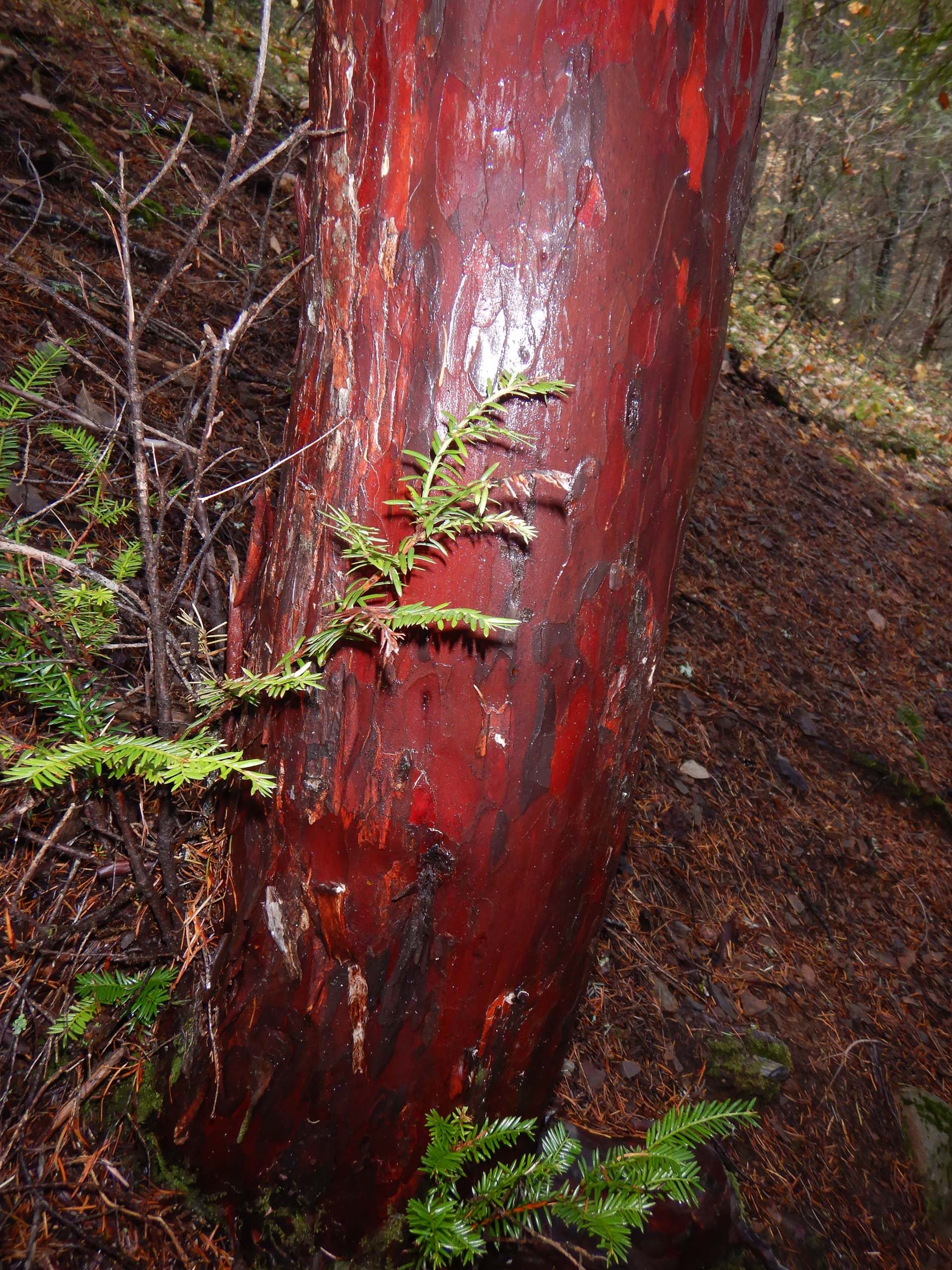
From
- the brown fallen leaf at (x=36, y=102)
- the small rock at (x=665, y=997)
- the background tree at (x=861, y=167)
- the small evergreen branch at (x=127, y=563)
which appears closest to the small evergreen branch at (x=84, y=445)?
the small evergreen branch at (x=127, y=563)

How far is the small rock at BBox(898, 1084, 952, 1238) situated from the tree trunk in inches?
88.8

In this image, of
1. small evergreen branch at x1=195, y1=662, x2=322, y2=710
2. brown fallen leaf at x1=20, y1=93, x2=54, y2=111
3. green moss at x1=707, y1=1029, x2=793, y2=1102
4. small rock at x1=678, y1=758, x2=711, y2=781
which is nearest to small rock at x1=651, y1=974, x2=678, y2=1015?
green moss at x1=707, y1=1029, x2=793, y2=1102

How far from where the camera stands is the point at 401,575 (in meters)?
1.07

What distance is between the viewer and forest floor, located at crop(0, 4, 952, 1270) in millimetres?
1899

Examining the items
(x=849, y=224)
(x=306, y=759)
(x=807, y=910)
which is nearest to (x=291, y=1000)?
(x=306, y=759)

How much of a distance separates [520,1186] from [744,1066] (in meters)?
1.36

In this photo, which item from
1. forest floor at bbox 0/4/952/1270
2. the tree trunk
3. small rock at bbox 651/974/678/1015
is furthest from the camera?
small rock at bbox 651/974/678/1015

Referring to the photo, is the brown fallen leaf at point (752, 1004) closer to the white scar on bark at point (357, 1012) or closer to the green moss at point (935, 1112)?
the green moss at point (935, 1112)

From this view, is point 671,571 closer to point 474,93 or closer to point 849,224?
point 474,93

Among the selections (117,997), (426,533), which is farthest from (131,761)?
(117,997)

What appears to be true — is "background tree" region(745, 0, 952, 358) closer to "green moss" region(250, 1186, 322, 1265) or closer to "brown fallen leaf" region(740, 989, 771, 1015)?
"brown fallen leaf" region(740, 989, 771, 1015)

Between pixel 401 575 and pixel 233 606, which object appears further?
pixel 233 606

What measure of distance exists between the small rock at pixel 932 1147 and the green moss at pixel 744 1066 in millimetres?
727

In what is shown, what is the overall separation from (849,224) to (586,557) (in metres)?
15.0
